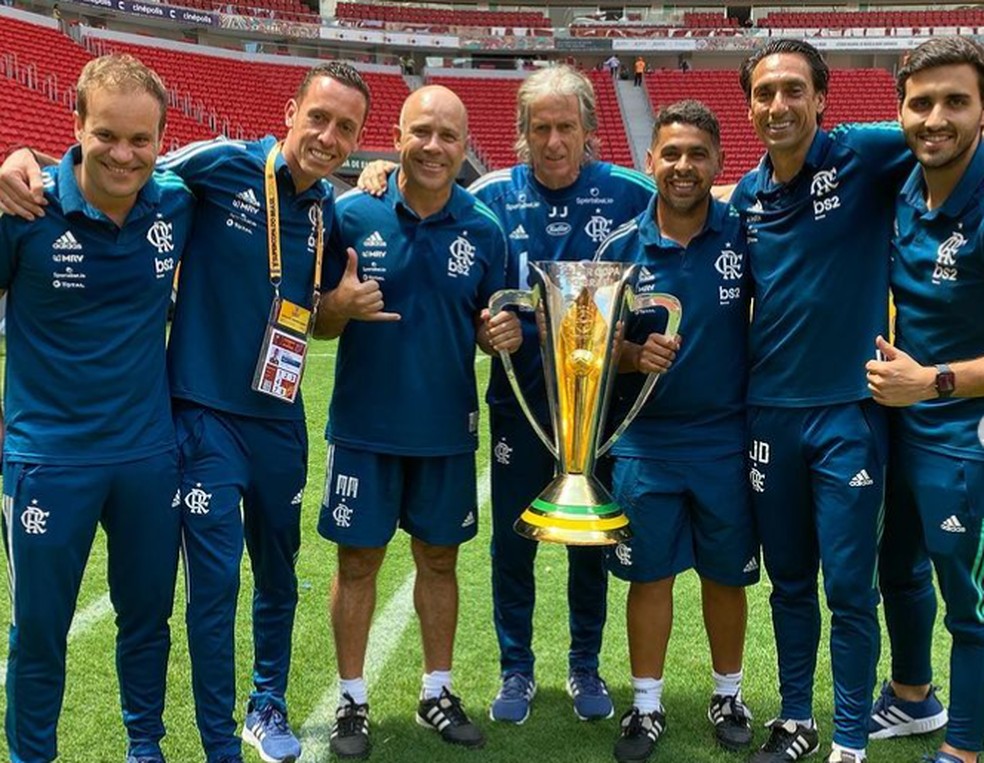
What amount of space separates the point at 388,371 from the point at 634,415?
769 mm

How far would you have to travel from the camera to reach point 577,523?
266 cm

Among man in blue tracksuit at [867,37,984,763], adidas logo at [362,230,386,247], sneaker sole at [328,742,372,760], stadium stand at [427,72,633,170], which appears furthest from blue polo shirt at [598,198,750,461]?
stadium stand at [427,72,633,170]

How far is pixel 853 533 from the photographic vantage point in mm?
2631

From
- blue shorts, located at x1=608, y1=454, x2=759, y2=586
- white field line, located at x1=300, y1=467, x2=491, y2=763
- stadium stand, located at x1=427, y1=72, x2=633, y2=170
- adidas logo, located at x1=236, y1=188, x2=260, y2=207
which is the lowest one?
white field line, located at x1=300, y1=467, x2=491, y2=763

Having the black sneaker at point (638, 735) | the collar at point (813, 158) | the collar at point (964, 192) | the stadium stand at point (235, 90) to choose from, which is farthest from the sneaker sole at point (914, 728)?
the stadium stand at point (235, 90)

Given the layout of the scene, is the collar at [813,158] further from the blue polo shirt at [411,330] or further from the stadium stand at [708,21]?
the stadium stand at [708,21]

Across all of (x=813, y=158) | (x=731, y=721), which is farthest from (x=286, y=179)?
(x=731, y=721)

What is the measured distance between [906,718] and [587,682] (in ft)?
3.50

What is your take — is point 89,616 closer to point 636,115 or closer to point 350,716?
point 350,716

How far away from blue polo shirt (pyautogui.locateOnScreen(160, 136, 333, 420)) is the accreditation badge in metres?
0.04

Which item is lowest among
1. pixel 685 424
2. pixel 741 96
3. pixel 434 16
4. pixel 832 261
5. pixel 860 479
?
pixel 860 479

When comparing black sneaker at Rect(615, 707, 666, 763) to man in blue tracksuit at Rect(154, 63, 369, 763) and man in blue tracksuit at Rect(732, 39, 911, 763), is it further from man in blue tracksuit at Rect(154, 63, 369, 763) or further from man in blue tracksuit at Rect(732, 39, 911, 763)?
man in blue tracksuit at Rect(154, 63, 369, 763)

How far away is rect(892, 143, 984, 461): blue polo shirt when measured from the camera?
7.95ft

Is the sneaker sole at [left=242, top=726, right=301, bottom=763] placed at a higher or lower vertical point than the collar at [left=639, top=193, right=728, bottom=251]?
lower
